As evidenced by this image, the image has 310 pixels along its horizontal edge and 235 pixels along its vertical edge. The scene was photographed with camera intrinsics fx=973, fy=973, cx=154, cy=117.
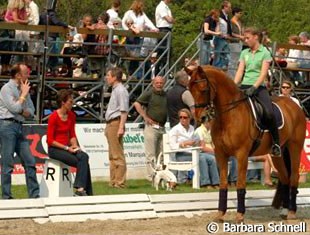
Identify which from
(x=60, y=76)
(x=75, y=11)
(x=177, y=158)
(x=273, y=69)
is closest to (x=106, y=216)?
(x=177, y=158)

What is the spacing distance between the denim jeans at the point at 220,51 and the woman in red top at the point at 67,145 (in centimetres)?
852

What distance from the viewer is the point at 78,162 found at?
50.7ft

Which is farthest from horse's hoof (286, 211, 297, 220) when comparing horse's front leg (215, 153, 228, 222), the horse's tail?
horse's front leg (215, 153, 228, 222)

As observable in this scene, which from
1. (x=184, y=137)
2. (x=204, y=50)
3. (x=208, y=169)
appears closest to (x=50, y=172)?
(x=184, y=137)

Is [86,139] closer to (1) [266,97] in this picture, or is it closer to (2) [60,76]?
(2) [60,76]

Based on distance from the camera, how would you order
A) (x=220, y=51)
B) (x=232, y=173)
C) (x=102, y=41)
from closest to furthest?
(x=232, y=173) < (x=102, y=41) < (x=220, y=51)

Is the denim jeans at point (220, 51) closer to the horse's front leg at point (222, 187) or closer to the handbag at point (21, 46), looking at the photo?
the handbag at point (21, 46)

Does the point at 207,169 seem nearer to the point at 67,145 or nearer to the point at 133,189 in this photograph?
the point at 133,189

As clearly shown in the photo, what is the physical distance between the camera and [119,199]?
560 inches

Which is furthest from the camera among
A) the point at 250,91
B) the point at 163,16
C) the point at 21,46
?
the point at 163,16

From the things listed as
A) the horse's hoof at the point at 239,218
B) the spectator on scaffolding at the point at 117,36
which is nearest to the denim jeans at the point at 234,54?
the spectator on scaffolding at the point at 117,36

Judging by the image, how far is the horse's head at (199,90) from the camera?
536 inches

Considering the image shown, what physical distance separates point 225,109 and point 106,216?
231cm

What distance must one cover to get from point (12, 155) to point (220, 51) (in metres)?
9.71
